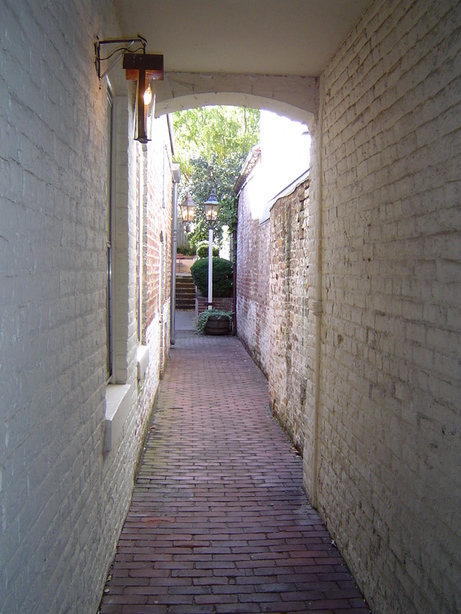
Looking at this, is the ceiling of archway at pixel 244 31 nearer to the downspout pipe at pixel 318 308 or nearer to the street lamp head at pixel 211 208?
the downspout pipe at pixel 318 308

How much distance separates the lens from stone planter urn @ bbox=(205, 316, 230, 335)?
1655 cm

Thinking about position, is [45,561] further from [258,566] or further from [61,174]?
[258,566]

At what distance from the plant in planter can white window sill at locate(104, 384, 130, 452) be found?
12.2 meters

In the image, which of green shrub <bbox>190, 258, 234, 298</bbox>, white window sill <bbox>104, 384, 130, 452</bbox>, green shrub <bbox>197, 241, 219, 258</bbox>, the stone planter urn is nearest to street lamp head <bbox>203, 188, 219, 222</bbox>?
the stone planter urn

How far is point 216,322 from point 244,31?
41.2ft

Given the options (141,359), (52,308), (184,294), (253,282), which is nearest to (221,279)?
(184,294)

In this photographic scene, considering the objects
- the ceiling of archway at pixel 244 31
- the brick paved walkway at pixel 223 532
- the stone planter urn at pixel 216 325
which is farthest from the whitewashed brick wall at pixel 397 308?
the stone planter urn at pixel 216 325

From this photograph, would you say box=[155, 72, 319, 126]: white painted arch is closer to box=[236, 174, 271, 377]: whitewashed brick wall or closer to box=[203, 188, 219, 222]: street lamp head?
box=[236, 174, 271, 377]: whitewashed brick wall

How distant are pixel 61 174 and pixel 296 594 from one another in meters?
2.88

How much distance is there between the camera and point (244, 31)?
4227 millimetres

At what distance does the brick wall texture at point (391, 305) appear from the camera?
2547mm

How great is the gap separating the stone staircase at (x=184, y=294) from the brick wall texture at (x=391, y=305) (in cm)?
1862

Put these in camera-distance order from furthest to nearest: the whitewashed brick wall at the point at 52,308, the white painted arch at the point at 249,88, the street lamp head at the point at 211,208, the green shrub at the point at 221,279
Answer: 1. the green shrub at the point at 221,279
2. the street lamp head at the point at 211,208
3. the white painted arch at the point at 249,88
4. the whitewashed brick wall at the point at 52,308

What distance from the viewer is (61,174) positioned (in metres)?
2.29
